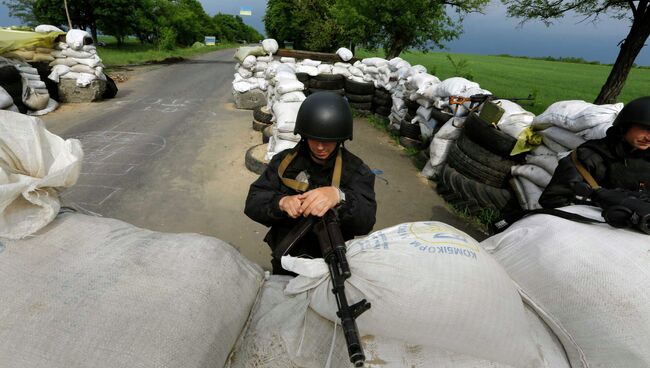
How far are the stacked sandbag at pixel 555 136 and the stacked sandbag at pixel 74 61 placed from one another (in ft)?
35.9

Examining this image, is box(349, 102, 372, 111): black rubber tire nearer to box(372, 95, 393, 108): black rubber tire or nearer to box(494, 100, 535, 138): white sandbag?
box(372, 95, 393, 108): black rubber tire

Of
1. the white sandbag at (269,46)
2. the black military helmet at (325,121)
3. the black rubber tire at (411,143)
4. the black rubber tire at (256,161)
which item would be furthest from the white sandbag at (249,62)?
the black military helmet at (325,121)

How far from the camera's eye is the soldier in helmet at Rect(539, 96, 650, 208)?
2174 mm

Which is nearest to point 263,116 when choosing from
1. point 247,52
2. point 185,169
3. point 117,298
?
point 185,169

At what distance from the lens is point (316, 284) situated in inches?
52.3

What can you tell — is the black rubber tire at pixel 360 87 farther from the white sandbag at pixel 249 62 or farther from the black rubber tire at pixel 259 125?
the black rubber tire at pixel 259 125

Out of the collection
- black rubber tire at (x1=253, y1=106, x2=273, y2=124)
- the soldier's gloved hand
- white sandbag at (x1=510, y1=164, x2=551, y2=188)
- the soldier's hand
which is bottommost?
black rubber tire at (x1=253, y1=106, x2=273, y2=124)

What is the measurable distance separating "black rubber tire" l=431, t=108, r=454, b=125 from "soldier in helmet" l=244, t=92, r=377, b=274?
4.10 meters

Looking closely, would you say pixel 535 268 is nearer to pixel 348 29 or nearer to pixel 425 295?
pixel 425 295

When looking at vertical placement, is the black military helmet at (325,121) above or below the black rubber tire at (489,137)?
above

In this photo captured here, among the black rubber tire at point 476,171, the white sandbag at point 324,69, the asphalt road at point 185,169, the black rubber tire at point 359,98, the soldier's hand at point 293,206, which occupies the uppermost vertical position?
the soldier's hand at point 293,206

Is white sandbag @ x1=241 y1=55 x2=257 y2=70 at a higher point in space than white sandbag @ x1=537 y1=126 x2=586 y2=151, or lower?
lower

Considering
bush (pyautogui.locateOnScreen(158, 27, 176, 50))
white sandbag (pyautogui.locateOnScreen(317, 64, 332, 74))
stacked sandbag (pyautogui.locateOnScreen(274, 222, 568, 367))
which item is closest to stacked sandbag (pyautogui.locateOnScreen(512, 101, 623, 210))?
stacked sandbag (pyautogui.locateOnScreen(274, 222, 568, 367))

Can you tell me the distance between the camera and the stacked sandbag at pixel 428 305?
1210 millimetres
